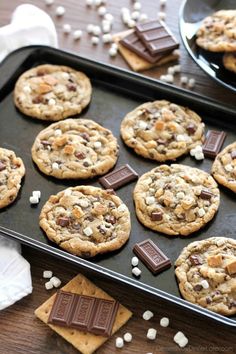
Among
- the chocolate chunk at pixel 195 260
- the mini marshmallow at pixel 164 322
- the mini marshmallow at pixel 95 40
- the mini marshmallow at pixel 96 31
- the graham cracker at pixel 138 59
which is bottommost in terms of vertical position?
the mini marshmallow at pixel 164 322

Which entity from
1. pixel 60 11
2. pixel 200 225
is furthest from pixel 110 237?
pixel 60 11

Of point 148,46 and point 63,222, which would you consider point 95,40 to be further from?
point 63,222

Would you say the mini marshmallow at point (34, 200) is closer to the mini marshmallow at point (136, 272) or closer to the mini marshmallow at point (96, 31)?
the mini marshmallow at point (136, 272)

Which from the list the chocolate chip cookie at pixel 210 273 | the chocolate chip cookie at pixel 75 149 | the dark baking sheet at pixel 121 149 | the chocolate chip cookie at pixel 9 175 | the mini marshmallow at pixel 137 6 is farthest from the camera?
the mini marshmallow at pixel 137 6

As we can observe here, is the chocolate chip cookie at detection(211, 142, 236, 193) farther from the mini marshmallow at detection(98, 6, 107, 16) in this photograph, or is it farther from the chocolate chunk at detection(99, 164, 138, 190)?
the mini marshmallow at detection(98, 6, 107, 16)

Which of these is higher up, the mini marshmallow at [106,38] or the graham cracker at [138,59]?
the mini marshmallow at [106,38]

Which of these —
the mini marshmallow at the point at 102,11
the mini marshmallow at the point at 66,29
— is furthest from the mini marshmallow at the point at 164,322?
the mini marshmallow at the point at 102,11

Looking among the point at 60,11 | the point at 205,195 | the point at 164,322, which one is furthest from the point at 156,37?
the point at 164,322

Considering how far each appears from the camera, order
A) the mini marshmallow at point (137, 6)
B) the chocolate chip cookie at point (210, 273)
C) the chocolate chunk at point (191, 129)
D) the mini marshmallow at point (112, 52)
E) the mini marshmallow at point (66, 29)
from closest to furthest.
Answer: the chocolate chip cookie at point (210, 273)
the chocolate chunk at point (191, 129)
the mini marshmallow at point (112, 52)
the mini marshmallow at point (66, 29)
the mini marshmallow at point (137, 6)
